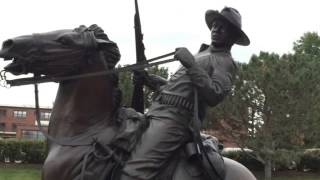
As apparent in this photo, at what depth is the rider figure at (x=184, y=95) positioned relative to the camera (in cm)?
460

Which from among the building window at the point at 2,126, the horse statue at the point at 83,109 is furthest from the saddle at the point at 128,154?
the building window at the point at 2,126

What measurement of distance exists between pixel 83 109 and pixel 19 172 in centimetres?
2388

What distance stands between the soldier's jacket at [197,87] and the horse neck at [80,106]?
18.0 inches

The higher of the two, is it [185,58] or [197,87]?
[185,58]

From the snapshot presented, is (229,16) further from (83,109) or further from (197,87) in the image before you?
(83,109)

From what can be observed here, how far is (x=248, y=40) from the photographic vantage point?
17.5ft

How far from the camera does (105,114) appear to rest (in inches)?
186

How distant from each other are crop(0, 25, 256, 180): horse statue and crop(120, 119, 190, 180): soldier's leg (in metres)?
0.08

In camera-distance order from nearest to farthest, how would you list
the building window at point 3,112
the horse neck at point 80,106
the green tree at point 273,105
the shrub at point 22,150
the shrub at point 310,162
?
1. the horse neck at point 80,106
2. the green tree at point 273,105
3. the shrub at point 22,150
4. the shrub at point 310,162
5. the building window at point 3,112

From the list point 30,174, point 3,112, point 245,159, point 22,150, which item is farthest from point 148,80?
point 3,112

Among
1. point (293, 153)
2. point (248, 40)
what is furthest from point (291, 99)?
point (248, 40)

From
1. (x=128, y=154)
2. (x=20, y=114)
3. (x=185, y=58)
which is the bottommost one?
(x=128, y=154)

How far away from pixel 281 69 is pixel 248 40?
76.2ft

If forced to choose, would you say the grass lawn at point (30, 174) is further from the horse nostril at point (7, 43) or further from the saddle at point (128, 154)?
the horse nostril at point (7, 43)
